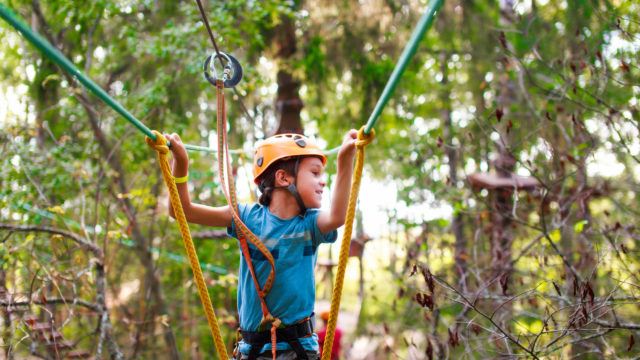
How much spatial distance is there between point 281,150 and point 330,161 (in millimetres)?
4384

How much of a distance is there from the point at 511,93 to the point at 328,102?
7.48 feet

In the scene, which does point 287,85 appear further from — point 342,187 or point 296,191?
point 342,187

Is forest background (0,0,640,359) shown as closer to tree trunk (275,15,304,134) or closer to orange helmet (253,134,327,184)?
tree trunk (275,15,304,134)

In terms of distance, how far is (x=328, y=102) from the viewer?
7.32 m

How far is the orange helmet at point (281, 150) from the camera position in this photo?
Answer: 2171 mm

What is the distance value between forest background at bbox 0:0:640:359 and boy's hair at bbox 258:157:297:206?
4.80 feet

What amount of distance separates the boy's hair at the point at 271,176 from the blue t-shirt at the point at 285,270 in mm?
96

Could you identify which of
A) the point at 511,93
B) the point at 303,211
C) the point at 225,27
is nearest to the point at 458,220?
the point at 511,93

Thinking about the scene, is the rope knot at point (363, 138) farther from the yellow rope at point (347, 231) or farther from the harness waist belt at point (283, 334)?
the harness waist belt at point (283, 334)

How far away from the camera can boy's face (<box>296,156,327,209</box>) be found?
2162 mm

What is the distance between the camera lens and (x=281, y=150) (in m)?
2.17

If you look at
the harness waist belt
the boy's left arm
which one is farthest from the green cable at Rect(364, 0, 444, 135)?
the harness waist belt

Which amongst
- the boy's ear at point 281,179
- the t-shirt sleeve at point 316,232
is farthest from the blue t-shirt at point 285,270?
the boy's ear at point 281,179

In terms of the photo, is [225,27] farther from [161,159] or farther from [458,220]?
[458,220]
